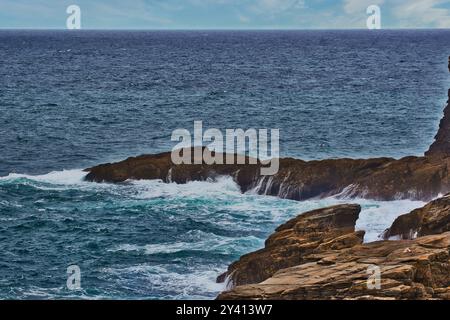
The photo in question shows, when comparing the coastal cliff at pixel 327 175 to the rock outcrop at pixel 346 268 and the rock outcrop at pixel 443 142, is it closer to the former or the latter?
the rock outcrop at pixel 443 142

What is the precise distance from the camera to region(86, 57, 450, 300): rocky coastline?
29438 mm

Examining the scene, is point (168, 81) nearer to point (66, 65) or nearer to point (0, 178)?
point (66, 65)

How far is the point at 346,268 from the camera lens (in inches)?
1214

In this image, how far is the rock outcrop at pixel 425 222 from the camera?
1534 inches

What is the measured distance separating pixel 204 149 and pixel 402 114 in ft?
154

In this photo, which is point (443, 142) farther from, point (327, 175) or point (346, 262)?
point (346, 262)

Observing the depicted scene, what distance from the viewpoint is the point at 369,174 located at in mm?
54969

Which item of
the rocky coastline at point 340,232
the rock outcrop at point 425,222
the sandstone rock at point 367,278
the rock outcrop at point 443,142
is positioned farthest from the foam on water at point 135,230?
the rock outcrop at point 443,142

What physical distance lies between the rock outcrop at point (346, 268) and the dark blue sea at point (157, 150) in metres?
3.74

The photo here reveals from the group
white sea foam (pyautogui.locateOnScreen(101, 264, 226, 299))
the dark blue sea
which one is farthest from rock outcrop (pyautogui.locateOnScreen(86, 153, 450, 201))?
white sea foam (pyautogui.locateOnScreen(101, 264, 226, 299))

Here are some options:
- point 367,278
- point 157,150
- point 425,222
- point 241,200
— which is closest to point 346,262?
point 367,278

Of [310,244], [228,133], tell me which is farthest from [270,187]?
[228,133]

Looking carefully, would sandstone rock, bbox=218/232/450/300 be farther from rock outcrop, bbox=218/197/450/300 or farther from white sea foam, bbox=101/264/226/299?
white sea foam, bbox=101/264/226/299

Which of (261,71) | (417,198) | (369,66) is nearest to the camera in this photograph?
(417,198)
